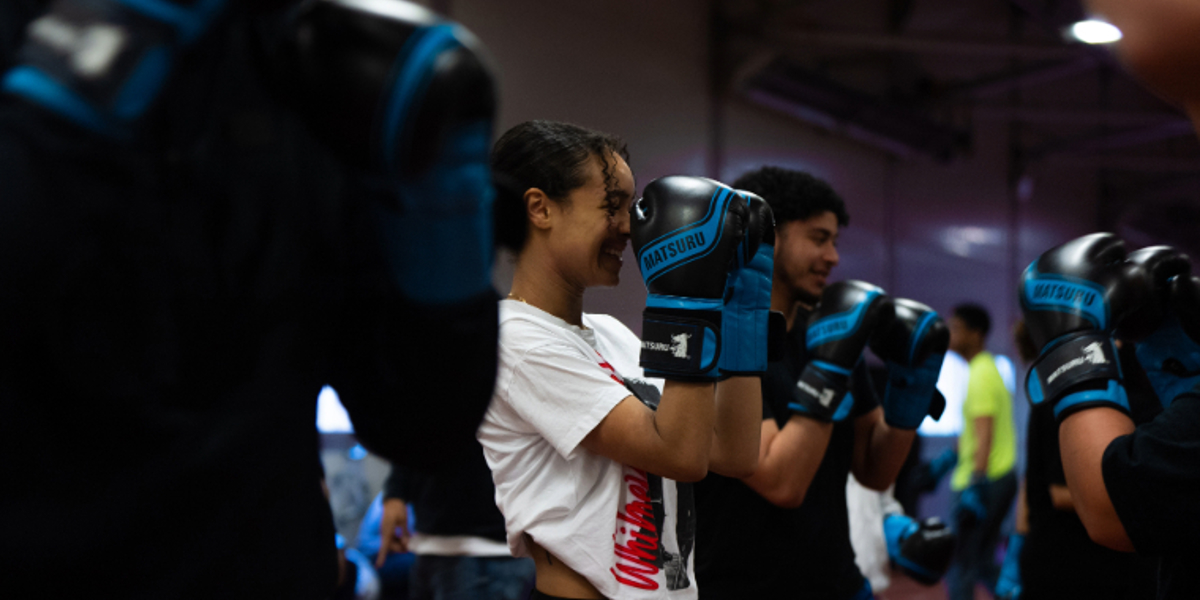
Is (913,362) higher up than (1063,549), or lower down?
higher up

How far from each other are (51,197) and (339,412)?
429cm

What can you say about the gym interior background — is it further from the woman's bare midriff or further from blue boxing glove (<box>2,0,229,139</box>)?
blue boxing glove (<box>2,0,229,139</box>)

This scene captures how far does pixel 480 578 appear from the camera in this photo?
294 cm

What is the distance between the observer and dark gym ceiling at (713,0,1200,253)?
22.2ft

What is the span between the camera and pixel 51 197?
590mm

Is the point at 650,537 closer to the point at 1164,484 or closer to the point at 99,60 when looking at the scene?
the point at 1164,484

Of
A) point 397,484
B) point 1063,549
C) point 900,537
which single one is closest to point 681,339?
point 900,537

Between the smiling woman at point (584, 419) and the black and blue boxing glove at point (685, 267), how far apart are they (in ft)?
0.08

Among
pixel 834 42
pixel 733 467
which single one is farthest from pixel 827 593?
pixel 834 42

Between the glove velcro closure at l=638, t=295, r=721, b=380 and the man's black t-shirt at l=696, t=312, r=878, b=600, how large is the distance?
74cm

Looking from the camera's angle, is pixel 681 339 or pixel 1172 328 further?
pixel 1172 328

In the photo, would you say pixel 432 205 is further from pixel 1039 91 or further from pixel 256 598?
pixel 1039 91

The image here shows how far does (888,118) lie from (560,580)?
7.17m

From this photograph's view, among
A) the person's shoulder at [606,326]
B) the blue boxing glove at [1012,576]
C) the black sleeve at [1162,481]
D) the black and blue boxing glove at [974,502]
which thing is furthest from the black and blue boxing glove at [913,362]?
the black and blue boxing glove at [974,502]
